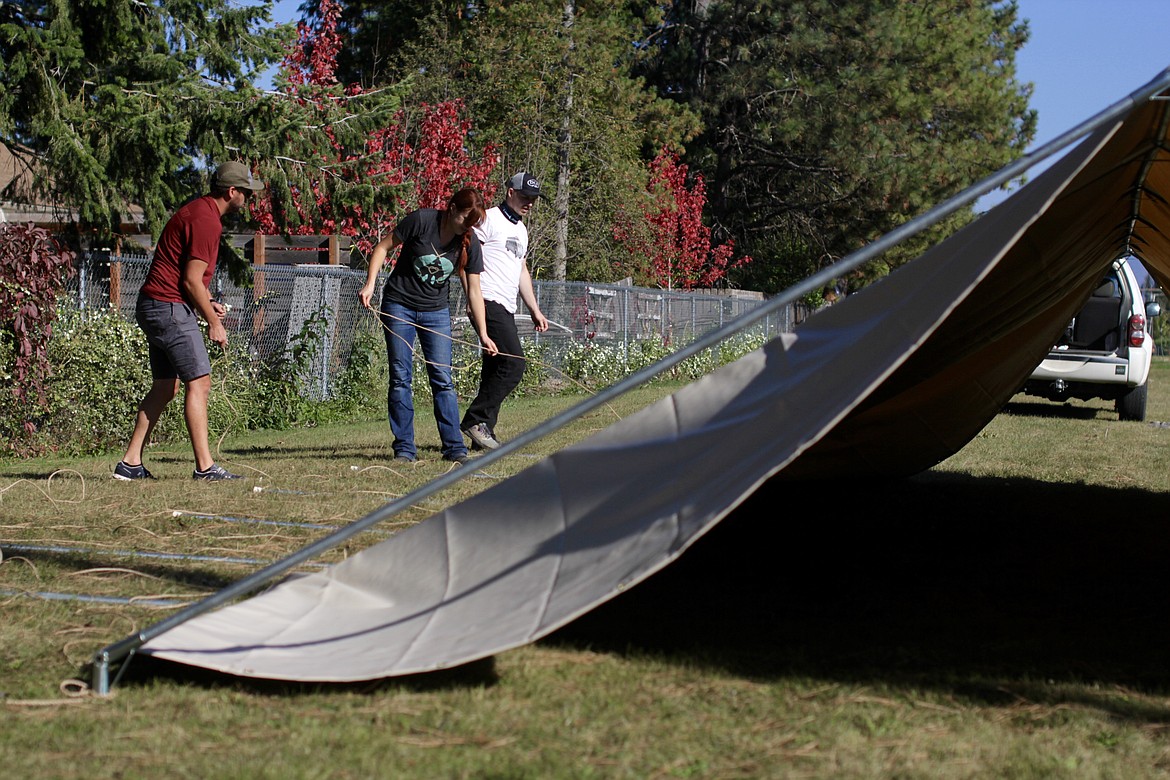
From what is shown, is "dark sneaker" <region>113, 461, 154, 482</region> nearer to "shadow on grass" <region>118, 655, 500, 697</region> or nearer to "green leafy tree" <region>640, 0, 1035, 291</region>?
"shadow on grass" <region>118, 655, 500, 697</region>

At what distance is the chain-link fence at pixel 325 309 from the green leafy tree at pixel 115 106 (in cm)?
76

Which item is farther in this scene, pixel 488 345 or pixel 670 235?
pixel 670 235

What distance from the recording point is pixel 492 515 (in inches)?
138

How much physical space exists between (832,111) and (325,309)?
67.3 feet

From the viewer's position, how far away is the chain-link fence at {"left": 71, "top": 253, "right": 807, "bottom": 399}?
11.1 meters

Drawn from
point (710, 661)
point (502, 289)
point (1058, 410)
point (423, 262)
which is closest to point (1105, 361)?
point (1058, 410)

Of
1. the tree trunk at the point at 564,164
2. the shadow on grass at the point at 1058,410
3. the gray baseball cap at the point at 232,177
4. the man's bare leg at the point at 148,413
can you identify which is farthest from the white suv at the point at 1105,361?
the tree trunk at the point at 564,164

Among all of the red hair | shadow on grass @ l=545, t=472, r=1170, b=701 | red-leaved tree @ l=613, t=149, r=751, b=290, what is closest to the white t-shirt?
the red hair

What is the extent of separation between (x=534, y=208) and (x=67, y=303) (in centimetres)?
1450

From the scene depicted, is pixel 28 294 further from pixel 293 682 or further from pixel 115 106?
pixel 293 682

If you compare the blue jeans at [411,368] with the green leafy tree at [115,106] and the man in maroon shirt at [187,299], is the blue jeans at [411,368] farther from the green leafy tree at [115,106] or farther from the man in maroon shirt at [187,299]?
the green leafy tree at [115,106]

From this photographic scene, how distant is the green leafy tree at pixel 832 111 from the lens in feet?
99.4

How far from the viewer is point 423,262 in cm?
793

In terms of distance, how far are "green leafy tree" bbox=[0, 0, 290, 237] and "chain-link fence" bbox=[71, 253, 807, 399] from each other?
30.0 inches
